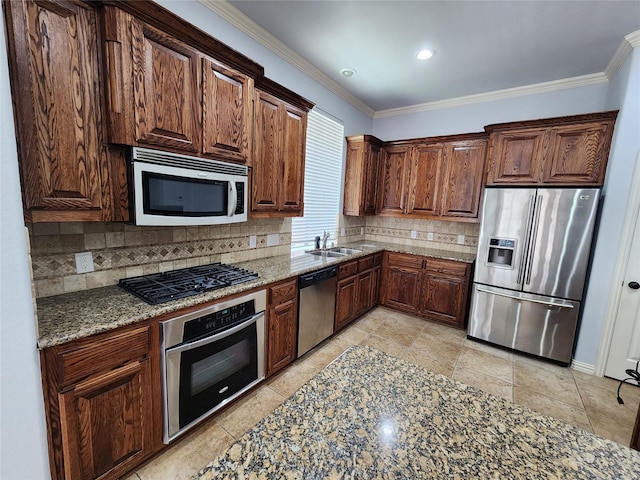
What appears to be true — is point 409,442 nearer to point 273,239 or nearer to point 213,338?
point 213,338

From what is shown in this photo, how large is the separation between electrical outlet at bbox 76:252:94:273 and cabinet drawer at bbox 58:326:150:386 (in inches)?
23.5

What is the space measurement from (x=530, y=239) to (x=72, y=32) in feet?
12.6

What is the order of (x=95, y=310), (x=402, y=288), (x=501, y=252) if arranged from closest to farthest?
1. (x=95, y=310)
2. (x=501, y=252)
3. (x=402, y=288)

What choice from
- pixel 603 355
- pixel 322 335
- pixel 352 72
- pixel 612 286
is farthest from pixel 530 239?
pixel 352 72

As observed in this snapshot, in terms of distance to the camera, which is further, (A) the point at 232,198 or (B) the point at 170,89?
(A) the point at 232,198

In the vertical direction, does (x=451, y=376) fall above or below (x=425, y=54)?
below

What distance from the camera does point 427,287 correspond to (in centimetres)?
367

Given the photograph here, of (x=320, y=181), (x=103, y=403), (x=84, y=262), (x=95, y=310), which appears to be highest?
(x=320, y=181)

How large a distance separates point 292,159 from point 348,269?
139cm

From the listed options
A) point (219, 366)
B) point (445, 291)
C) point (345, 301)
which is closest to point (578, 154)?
point (445, 291)

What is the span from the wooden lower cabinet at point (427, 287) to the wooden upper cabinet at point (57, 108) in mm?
A: 3385

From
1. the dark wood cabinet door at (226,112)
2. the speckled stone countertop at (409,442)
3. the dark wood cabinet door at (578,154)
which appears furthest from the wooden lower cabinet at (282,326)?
the dark wood cabinet door at (578,154)

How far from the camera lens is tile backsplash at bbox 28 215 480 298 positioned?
4.93 feet

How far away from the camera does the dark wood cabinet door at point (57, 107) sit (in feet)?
3.89
